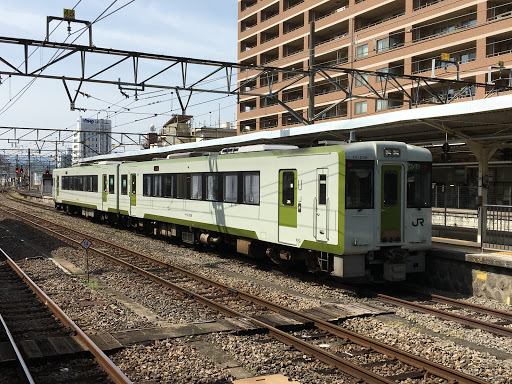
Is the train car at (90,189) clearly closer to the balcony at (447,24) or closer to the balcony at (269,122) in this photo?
the balcony at (447,24)

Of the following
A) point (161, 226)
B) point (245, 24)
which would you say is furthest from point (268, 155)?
point (245, 24)

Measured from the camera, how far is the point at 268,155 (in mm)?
12031

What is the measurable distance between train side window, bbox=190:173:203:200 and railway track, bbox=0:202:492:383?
2.61 metres

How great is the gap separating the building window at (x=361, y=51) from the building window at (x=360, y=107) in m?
4.21

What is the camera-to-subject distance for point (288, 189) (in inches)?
448

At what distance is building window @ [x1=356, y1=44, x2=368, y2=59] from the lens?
44719 millimetres

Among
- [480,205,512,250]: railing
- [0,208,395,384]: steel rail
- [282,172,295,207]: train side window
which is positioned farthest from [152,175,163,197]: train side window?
[480,205,512,250]: railing

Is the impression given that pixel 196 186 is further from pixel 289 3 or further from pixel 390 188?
pixel 289 3

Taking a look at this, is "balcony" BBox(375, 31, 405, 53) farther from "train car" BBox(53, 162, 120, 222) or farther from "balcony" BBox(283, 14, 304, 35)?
"train car" BBox(53, 162, 120, 222)

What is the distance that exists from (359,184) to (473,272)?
10.4 feet

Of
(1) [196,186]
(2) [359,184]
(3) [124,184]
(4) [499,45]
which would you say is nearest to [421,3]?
(4) [499,45]

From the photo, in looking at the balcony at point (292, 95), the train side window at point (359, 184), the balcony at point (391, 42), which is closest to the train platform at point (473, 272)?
the train side window at point (359, 184)

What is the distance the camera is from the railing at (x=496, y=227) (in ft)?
36.3

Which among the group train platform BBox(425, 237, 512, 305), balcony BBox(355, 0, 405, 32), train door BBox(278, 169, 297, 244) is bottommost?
train platform BBox(425, 237, 512, 305)
